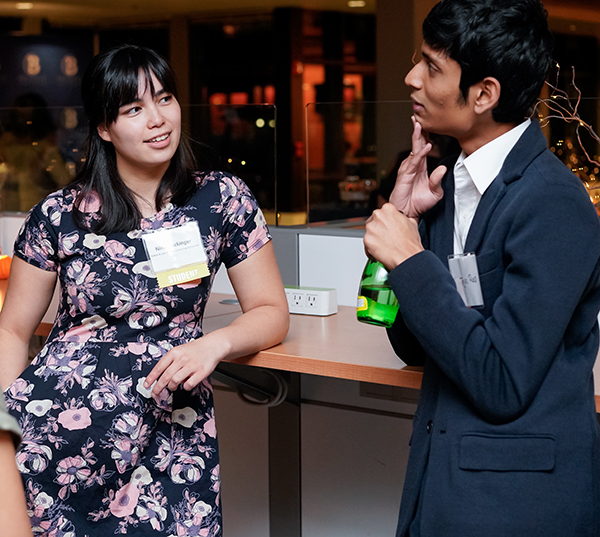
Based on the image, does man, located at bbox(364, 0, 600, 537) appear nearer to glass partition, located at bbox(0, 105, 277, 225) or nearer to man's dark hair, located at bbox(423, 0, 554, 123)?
man's dark hair, located at bbox(423, 0, 554, 123)

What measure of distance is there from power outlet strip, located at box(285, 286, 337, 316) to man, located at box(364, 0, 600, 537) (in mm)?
924

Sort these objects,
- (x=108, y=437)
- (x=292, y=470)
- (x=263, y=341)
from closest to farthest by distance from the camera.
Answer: (x=108, y=437) → (x=263, y=341) → (x=292, y=470)

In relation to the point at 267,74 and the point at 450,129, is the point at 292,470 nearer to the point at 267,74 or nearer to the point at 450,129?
the point at 450,129

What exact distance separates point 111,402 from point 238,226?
1.37ft

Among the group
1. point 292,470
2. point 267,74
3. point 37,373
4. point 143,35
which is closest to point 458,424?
point 37,373

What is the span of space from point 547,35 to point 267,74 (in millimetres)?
7799

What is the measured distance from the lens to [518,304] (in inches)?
35.4

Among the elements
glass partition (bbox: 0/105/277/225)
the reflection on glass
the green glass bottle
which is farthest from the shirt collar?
the reflection on glass

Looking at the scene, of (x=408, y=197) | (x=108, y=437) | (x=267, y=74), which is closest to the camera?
(x=408, y=197)

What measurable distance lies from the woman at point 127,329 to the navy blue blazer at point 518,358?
1.79 feet

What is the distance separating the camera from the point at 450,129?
1.02 metres

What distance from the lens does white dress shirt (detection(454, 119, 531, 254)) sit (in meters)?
1.01

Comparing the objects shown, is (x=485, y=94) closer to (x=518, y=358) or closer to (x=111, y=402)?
(x=518, y=358)

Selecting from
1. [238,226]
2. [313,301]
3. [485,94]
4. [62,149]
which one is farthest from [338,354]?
[62,149]
